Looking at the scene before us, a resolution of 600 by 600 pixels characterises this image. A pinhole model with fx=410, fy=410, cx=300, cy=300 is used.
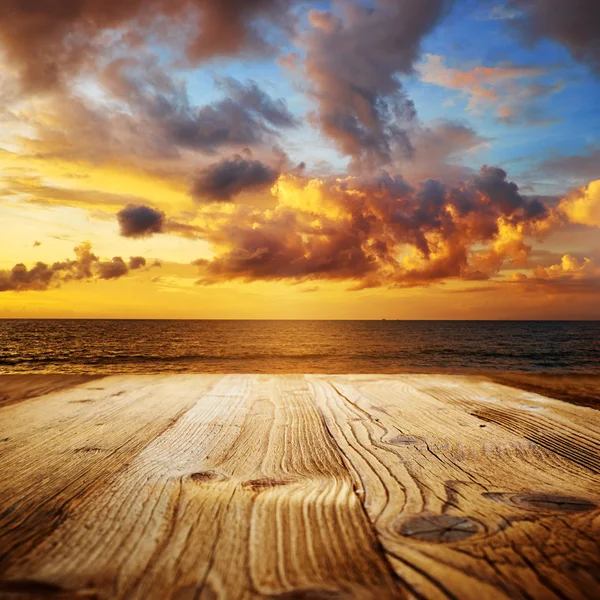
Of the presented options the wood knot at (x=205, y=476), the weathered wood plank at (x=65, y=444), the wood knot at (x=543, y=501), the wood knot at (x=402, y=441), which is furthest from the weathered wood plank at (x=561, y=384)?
the wood knot at (x=205, y=476)

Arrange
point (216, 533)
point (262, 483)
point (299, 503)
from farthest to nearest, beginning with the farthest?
point (262, 483) < point (299, 503) < point (216, 533)

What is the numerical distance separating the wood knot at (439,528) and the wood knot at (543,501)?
0.15m

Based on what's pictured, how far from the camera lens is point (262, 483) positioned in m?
0.88

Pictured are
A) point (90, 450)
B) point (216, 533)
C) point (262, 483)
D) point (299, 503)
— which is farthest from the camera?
point (90, 450)

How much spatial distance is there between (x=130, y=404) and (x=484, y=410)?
143cm

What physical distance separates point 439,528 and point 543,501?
0.27 meters

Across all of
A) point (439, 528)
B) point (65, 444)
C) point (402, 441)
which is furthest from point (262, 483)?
point (65, 444)

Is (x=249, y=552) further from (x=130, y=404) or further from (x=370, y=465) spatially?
(x=130, y=404)

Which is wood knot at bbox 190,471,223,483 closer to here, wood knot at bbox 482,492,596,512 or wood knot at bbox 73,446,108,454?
wood knot at bbox 73,446,108,454

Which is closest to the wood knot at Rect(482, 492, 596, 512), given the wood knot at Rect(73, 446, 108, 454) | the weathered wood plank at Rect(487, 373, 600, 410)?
the wood knot at Rect(73, 446, 108, 454)

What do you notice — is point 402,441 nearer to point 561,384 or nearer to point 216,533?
point 216,533

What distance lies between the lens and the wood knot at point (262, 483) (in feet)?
2.81

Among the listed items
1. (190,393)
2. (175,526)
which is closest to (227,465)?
(175,526)

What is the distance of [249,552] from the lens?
0.60 m
